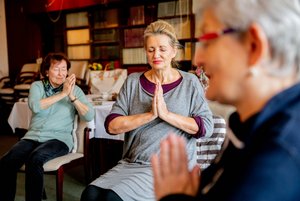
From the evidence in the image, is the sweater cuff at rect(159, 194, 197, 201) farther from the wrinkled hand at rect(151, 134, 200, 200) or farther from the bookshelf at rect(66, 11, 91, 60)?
the bookshelf at rect(66, 11, 91, 60)

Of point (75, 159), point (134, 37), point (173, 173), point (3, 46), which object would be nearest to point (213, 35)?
point (173, 173)

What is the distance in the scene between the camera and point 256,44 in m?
0.65

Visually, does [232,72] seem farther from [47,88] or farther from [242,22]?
[47,88]

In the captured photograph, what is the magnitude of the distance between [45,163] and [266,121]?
2.02 m

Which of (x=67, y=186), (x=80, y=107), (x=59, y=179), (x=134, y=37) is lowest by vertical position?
(x=67, y=186)

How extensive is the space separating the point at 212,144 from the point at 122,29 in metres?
4.50

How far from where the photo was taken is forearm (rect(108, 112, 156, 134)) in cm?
174

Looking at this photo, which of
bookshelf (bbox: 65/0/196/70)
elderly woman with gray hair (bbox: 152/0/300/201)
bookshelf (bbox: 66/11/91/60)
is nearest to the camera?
elderly woman with gray hair (bbox: 152/0/300/201)

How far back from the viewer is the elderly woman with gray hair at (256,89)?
574 mm

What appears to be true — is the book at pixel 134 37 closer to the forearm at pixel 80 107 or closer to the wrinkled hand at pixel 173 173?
the forearm at pixel 80 107

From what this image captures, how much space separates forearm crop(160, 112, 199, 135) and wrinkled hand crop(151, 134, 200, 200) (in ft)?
2.89

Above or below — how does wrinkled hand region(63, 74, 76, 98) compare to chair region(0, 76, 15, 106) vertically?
above

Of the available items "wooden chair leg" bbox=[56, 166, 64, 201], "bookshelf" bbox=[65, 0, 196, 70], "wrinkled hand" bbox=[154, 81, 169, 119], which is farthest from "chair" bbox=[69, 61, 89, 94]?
"wrinkled hand" bbox=[154, 81, 169, 119]

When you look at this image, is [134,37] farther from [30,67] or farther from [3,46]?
[3,46]
